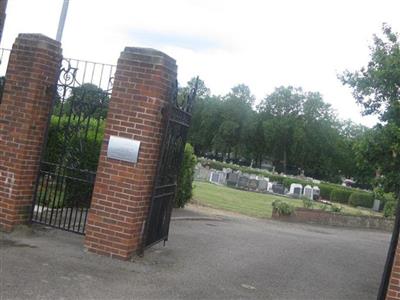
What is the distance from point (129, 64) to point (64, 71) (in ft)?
4.21

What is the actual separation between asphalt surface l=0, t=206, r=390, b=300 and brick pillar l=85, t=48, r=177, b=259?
1.17 ft

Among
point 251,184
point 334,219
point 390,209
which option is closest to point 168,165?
point 334,219

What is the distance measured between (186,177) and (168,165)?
7383 mm

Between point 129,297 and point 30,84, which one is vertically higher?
point 30,84

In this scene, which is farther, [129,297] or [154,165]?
[154,165]

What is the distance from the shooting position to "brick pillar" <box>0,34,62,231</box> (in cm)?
736

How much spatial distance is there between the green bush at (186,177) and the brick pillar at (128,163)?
7.35 metres

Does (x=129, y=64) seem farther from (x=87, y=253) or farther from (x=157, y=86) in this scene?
(x=87, y=253)

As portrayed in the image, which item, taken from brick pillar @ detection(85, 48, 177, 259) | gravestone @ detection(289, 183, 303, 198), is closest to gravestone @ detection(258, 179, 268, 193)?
gravestone @ detection(289, 183, 303, 198)

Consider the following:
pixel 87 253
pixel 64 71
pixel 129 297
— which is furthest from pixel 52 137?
pixel 129 297

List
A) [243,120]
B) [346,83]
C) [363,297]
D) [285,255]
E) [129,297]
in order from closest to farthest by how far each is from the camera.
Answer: [129,297] < [363,297] < [285,255] < [346,83] < [243,120]

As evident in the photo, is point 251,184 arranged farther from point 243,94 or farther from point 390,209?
point 243,94

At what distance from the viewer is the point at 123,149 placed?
6.86m

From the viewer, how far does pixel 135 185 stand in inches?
267
